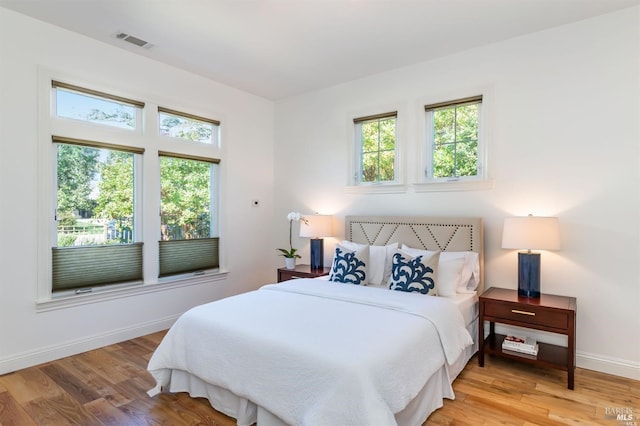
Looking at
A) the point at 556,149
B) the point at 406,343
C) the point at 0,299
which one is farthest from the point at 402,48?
the point at 0,299

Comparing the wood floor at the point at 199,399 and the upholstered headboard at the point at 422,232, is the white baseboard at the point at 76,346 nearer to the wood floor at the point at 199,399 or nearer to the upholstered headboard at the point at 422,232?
the wood floor at the point at 199,399

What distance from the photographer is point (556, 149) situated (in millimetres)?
3094

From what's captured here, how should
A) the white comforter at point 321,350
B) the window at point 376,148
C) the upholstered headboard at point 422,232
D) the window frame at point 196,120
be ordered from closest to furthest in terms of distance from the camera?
1. the white comforter at point 321,350
2. the upholstered headboard at point 422,232
3. the window frame at point 196,120
4. the window at point 376,148

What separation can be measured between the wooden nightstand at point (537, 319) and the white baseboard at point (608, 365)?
Result: 19cm

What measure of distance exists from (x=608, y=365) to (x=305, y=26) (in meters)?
3.76

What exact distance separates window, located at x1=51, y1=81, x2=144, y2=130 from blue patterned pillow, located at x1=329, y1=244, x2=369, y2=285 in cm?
256

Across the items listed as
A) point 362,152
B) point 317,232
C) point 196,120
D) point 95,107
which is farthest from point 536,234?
point 95,107

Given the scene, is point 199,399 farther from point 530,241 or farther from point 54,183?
point 530,241

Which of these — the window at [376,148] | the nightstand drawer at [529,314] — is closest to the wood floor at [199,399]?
the nightstand drawer at [529,314]

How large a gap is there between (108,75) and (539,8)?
386 centimetres

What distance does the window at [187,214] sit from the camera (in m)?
4.00

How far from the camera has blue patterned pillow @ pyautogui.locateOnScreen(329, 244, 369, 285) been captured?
3389mm

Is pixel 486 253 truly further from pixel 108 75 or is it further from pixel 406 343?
pixel 108 75

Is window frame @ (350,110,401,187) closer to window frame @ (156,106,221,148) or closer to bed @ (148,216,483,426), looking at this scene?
bed @ (148,216,483,426)
